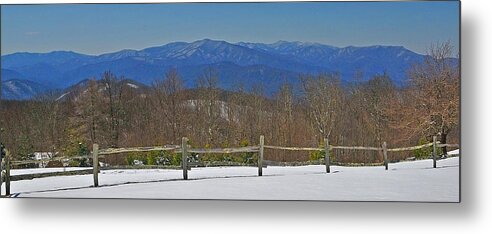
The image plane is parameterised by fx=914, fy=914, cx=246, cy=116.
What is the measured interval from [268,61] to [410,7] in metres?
1.05

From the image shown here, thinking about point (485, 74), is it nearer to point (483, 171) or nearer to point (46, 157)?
point (483, 171)

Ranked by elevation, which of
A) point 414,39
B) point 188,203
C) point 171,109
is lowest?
point 188,203

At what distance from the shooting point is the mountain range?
6.30 m

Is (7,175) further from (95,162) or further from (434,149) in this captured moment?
(434,149)

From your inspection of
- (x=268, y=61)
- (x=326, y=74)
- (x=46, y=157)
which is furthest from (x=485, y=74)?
(x=46, y=157)

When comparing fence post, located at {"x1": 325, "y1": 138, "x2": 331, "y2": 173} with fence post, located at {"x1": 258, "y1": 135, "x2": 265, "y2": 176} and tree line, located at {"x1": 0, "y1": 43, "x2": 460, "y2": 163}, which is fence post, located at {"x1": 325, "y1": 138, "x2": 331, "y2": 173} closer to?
tree line, located at {"x1": 0, "y1": 43, "x2": 460, "y2": 163}

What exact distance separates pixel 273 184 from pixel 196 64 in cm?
100

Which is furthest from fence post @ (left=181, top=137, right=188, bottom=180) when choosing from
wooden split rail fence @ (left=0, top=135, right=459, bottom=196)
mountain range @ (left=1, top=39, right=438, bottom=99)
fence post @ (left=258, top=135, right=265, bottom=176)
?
fence post @ (left=258, top=135, right=265, bottom=176)

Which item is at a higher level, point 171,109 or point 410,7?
point 410,7

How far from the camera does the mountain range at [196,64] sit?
20.7ft

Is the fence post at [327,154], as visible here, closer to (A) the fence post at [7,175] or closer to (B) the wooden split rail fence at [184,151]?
(B) the wooden split rail fence at [184,151]

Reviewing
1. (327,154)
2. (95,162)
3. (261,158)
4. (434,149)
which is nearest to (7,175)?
(95,162)

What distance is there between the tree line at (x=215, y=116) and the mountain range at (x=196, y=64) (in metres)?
0.06

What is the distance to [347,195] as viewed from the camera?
6297mm
